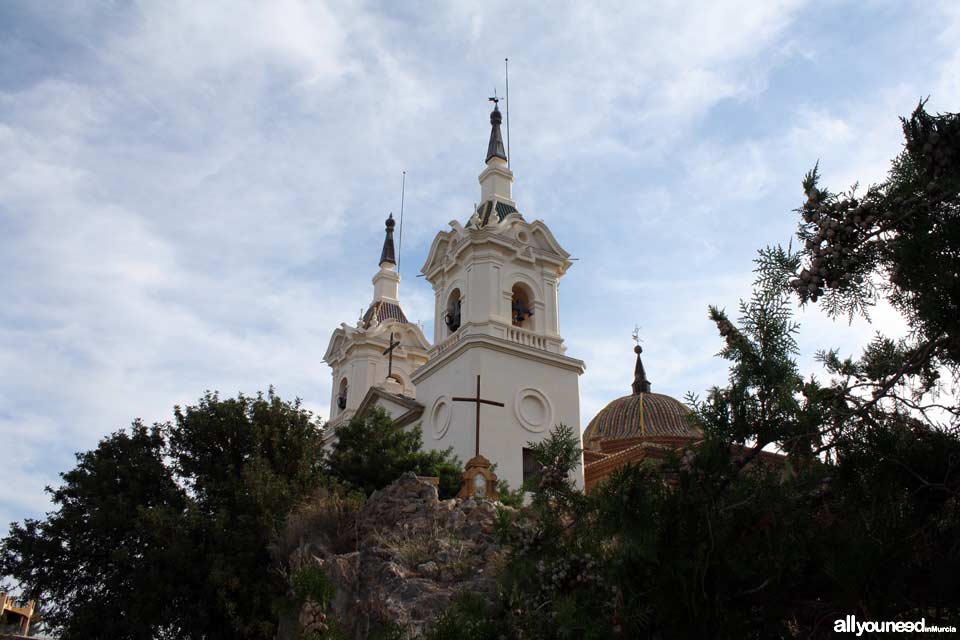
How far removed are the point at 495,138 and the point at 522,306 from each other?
832 centimetres

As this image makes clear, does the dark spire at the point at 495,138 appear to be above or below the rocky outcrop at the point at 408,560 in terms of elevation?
above

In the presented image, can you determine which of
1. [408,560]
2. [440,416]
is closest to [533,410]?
[440,416]

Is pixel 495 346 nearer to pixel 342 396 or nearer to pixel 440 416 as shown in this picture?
pixel 440 416

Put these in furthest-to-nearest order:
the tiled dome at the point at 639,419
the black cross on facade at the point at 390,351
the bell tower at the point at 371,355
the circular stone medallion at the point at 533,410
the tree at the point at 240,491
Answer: the tiled dome at the point at 639,419
the bell tower at the point at 371,355
the black cross on facade at the point at 390,351
the circular stone medallion at the point at 533,410
the tree at the point at 240,491

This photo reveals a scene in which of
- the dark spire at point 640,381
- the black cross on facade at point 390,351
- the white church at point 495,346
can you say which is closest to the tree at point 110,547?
the white church at point 495,346

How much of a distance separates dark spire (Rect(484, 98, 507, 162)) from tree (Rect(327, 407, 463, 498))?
45.6 feet

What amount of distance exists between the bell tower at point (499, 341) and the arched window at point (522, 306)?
0.03 meters

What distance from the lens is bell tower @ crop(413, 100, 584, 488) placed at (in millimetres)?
24500

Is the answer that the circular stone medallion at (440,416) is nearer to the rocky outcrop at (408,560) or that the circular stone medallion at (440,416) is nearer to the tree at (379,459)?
the tree at (379,459)

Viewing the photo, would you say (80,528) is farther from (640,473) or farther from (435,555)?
(640,473)

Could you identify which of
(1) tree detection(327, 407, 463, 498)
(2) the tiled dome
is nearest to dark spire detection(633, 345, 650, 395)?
(2) the tiled dome

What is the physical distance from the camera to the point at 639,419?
126 ft

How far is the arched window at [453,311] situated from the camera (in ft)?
91.3

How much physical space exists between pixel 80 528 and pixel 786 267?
677 inches
